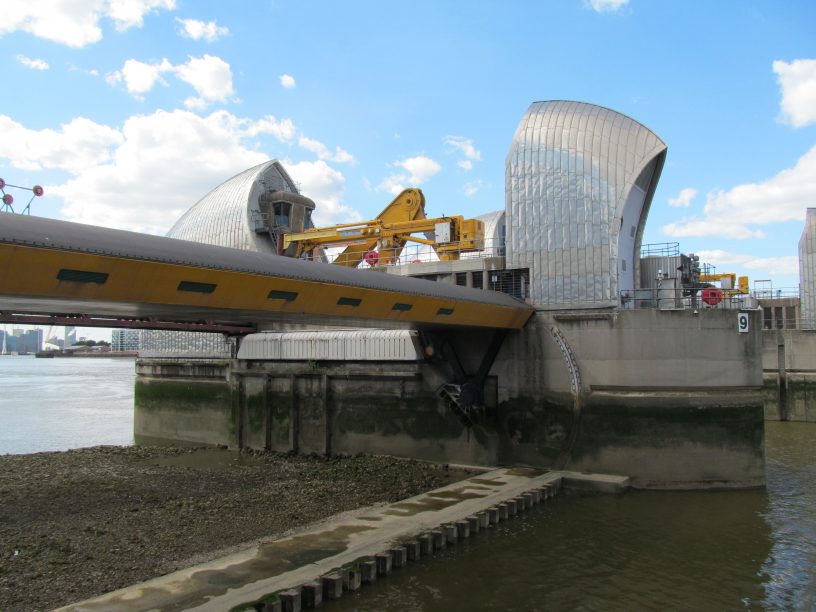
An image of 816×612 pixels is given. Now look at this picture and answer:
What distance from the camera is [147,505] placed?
19.5 m

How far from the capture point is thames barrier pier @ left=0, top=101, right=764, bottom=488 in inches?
774

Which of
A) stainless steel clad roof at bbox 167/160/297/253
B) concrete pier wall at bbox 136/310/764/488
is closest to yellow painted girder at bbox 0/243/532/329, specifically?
concrete pier wall at bbox 136/310/764/488

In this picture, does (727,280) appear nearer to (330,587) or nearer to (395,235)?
(395,235)

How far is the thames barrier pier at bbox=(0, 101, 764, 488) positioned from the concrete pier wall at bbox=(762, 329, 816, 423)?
19.6 metres

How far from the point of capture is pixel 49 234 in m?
11.8

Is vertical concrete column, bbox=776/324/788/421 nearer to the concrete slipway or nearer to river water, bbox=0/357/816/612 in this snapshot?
river water, bbox=0/357/816/612

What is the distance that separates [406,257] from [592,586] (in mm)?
19529

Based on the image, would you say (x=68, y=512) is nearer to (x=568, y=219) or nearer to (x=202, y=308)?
(x=202, y=308)

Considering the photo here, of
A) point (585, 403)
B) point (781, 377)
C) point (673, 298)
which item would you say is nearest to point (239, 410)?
point (585, 403)

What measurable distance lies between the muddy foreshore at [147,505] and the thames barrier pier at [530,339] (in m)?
2.40

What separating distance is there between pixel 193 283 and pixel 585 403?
14.4 metres

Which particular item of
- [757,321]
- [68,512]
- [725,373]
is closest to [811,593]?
[725,373]

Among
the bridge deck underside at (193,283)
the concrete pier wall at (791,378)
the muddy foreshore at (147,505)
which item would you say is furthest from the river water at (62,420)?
the concrete pier wall at (791,378)

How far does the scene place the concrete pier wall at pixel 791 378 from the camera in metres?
41.7
